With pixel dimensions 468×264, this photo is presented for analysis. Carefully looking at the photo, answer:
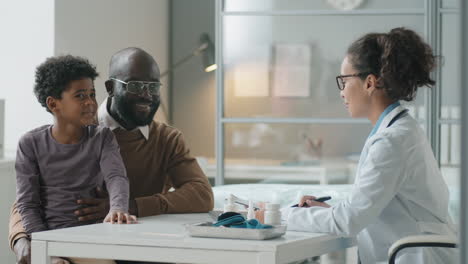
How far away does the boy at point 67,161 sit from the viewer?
7.25 feet

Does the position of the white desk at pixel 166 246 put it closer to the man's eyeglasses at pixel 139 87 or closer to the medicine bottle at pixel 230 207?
the medicine bottle at pixel 230 207

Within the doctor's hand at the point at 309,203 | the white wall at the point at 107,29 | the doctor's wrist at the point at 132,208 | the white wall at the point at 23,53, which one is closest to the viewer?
the doctor's hand at the point at 309,203

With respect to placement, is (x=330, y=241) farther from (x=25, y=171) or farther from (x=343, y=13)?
(x=343, y=13)

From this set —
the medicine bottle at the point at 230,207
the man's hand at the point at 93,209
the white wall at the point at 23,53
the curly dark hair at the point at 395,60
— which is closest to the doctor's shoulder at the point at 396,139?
the curly dark hair at the point at 395,60

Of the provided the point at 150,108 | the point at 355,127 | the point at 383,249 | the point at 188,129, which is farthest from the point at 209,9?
the point at 383,249

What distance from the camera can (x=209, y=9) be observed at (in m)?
6.41

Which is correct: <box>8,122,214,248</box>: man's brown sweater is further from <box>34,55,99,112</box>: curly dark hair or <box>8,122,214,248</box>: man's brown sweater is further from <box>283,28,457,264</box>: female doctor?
<box>283,28,457,264</box>: female doctor

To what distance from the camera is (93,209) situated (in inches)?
87.7

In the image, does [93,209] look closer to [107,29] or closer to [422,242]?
[422,242]

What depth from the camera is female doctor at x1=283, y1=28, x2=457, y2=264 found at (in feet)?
6.62

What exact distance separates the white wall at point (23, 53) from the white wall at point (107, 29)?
70 millimetres

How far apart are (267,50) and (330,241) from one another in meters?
2.79

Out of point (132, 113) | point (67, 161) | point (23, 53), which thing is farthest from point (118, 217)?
point (23, 53)

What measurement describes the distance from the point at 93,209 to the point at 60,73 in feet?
1.35
